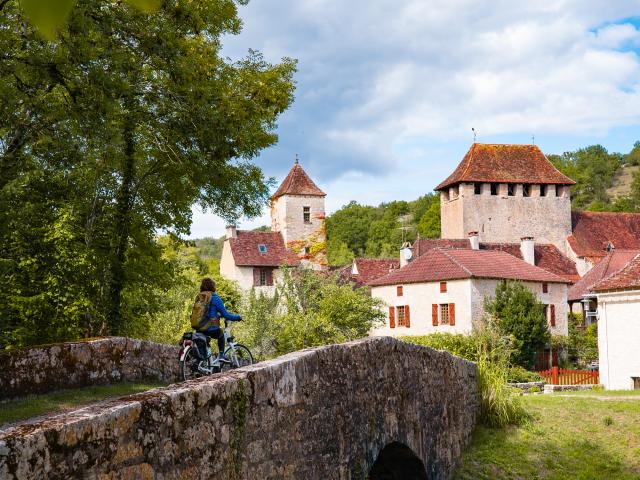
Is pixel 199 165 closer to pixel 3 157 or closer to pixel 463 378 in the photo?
pixel 3 157

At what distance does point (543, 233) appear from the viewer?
6644 centimetres

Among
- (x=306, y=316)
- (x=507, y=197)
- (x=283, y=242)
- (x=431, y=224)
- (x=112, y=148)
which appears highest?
(x=431, y=224)

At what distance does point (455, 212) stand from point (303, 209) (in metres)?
13.9

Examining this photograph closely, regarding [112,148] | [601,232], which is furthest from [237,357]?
[601,232]

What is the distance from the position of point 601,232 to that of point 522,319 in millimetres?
27873

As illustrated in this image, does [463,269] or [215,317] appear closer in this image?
[215,317]

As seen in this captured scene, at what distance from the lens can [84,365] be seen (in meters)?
10.6

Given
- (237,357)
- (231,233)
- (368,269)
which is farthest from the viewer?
(231,233)

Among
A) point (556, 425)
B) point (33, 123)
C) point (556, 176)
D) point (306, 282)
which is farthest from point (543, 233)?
point (33, 123)

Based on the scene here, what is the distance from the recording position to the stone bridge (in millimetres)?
4473

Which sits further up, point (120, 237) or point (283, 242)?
point (283, 242)

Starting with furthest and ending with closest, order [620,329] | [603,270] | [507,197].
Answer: [507,197] < [603,270] < [620,329]

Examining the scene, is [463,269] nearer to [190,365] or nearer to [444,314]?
[444,314]

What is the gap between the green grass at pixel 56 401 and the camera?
26.3 feet
